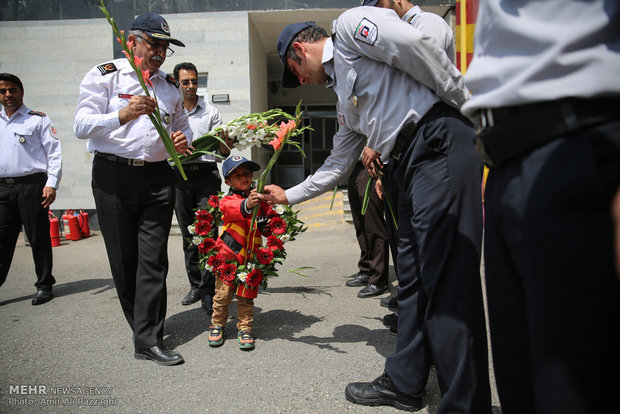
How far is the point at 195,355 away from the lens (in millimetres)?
3268

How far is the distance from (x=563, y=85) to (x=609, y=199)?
0.28 m

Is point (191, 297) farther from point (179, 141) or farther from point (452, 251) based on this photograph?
point (452, 251)

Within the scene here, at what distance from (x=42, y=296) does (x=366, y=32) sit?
14.8 feet

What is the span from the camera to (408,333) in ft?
7.91

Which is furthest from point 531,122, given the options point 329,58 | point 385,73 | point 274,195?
point 274,195

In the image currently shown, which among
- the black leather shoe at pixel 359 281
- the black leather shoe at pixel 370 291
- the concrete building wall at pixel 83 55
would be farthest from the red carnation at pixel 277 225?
the concrete building wall at pixel 83 55

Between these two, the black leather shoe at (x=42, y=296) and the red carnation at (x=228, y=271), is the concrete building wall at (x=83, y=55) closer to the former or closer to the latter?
the black leather shoe at (x=42, y=296)

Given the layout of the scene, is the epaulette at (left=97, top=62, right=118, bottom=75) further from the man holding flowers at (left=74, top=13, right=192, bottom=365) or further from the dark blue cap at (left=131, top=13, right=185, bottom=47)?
the dark blue cap at (left=131, top=13, right=185, bottom=47)

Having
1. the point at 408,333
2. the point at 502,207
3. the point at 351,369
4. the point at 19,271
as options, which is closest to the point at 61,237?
the point at 19,271

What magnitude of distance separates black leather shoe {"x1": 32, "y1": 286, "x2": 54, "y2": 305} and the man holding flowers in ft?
6.72

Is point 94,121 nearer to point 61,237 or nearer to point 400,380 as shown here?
point 400,380

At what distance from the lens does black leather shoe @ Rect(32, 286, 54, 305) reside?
186 inches

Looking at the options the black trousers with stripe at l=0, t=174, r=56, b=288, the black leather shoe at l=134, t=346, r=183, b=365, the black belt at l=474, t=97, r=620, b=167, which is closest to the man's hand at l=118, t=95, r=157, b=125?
the black leather shoe at l=134, t=346, r=183, b=365

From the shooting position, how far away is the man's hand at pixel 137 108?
2.90 metres
